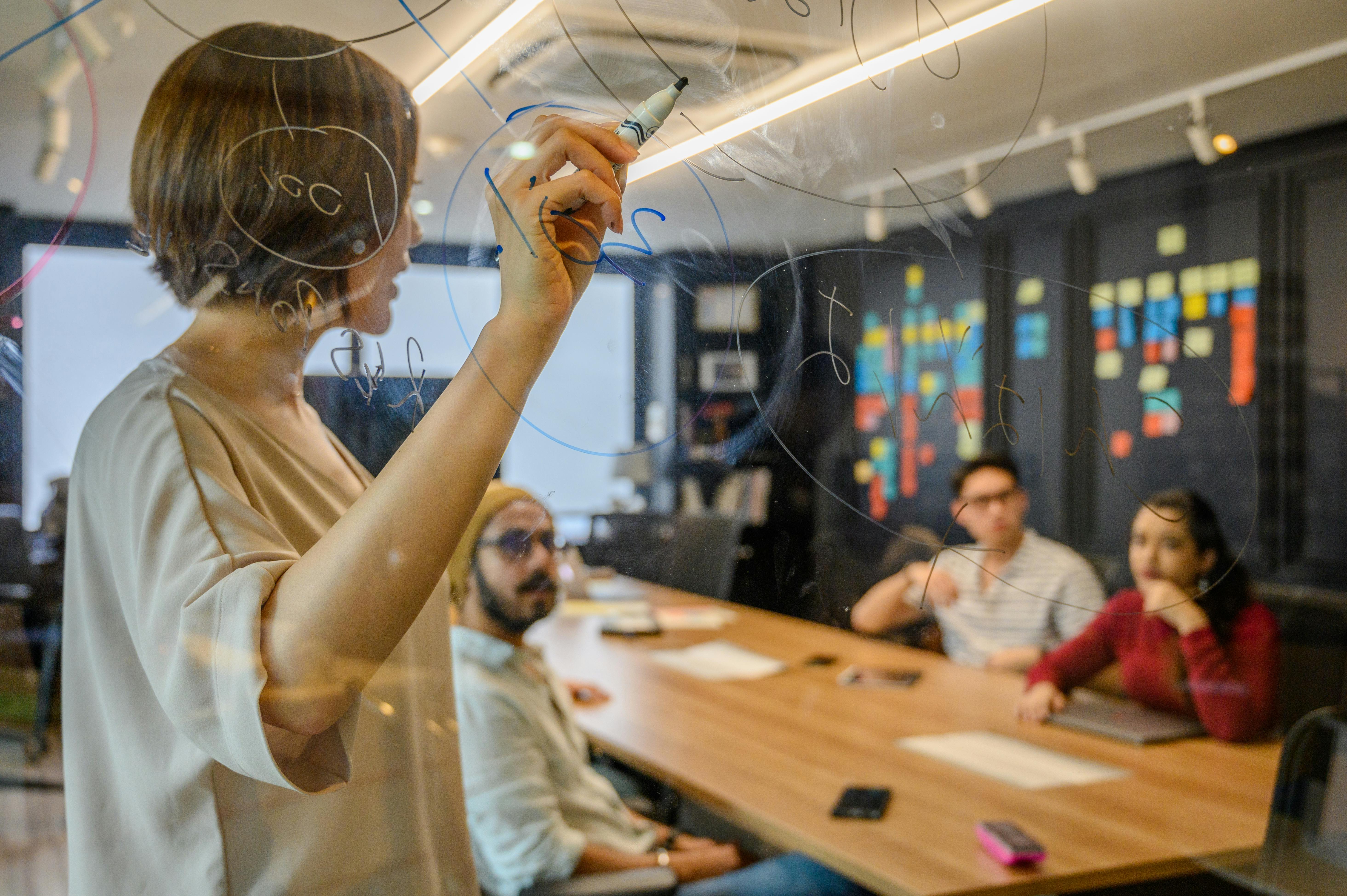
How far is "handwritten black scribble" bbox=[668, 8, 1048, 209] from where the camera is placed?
438mm

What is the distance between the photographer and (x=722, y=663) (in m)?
1.89

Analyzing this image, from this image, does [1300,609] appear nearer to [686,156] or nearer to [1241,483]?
[1241,483]

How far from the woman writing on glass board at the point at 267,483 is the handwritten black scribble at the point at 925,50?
0.61 ft

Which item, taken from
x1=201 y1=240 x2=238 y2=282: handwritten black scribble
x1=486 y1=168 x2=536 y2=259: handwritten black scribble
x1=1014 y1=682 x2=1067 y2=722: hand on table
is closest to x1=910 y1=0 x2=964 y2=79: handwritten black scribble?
x1=486 y1=168 x2=536 y2=259: handwritten black scribble

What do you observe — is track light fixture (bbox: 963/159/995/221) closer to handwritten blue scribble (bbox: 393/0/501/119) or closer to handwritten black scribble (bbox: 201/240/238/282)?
handwritten blue scribble (bbox: 393/0/501/119)

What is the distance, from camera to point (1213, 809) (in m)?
Answer: 1.10

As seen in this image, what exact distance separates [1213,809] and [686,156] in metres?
1.08

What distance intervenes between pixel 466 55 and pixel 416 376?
135mm

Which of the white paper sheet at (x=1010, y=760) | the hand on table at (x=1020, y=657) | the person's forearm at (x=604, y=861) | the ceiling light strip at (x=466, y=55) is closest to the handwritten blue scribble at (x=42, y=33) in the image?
the ceiling light strip at (x=466, y=55)

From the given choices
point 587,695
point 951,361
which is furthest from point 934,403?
point 587,695

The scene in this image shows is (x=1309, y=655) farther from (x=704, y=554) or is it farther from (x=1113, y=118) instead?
(x=704, y=554)

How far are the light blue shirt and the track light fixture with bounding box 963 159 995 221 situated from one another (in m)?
0.64

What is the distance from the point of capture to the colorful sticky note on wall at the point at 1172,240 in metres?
0.66

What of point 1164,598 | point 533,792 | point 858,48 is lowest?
point 533,792
